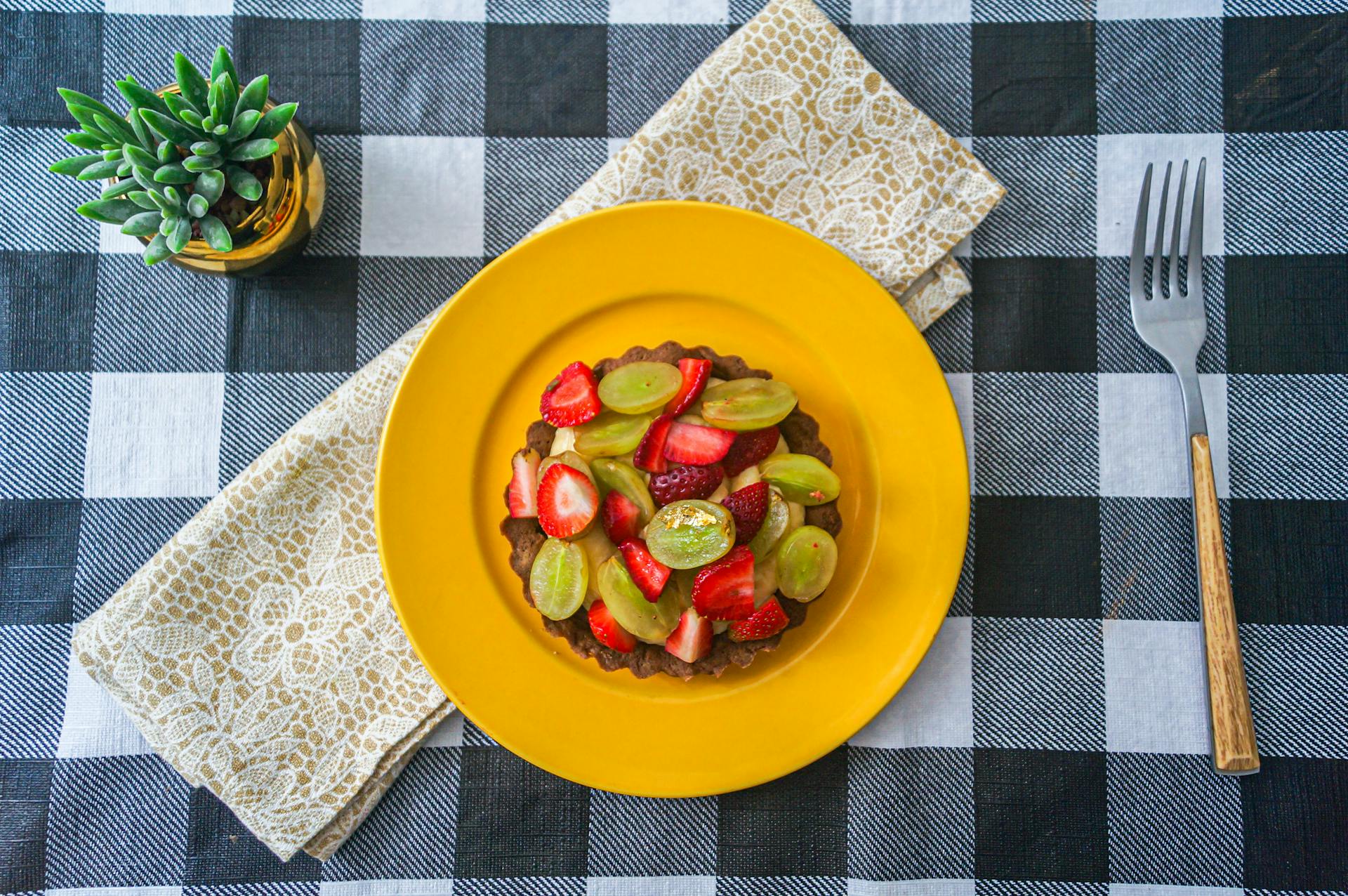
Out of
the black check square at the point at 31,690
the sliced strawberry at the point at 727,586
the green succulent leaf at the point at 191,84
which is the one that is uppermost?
the green succulent leaf at the point at 191,84

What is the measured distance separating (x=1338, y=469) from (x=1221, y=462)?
22 centimetres

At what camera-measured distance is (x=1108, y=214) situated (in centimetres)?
161

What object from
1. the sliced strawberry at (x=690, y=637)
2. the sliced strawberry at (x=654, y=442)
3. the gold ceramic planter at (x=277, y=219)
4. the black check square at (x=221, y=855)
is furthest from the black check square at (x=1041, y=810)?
the gold ceramic planter at (x=277, y=219)

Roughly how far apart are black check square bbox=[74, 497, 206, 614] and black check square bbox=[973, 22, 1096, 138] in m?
1.70

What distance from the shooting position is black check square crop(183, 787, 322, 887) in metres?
1.58

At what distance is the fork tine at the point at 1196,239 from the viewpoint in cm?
153

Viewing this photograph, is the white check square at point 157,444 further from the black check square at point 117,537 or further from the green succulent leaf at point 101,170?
the green succulent leaf at point 101,170

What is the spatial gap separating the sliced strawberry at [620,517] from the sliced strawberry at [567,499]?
0.04 metres

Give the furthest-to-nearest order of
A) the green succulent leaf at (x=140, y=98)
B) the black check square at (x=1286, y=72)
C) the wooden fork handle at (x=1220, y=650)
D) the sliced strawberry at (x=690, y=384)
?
the black check square at (x=1286, y=72) → the wooden fork handle at (x=1220, y=650) → the sliced strawberry at (x=690, y=384) → the green succulent leaf at (x=140, y=98)

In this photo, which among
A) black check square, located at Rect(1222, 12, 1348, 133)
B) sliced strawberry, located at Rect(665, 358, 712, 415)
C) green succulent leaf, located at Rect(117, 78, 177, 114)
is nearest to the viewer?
green succulent leaf, located at Rect(117, 78, 177, 114)

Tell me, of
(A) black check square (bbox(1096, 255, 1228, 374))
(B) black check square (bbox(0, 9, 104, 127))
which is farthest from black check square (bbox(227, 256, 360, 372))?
(A) black check square (bbox(1096, 255, 1228, 374))

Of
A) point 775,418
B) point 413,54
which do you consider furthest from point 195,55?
point 775,418

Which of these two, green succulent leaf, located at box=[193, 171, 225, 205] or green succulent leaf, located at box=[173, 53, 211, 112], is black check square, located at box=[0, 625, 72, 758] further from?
green succulent leaf, located at box=[173, 53, 211, 112]

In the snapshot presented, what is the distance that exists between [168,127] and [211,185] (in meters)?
0.10
